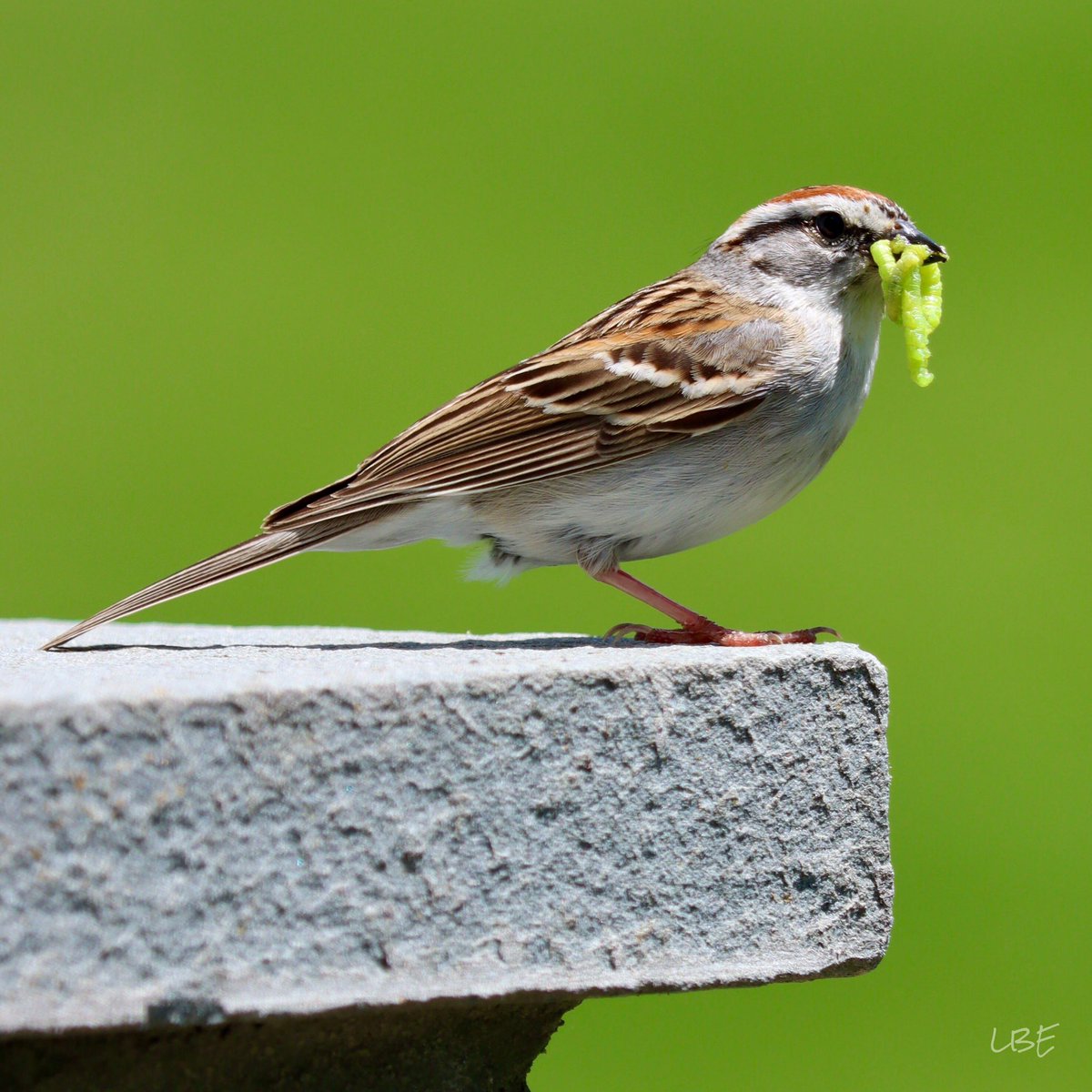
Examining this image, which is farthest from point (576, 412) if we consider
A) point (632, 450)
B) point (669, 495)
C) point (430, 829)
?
point (430, 829)

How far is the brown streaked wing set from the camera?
295cm

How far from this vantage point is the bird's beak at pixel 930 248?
316 centimetres

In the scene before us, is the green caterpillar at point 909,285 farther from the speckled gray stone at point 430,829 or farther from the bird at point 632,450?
the speckled gray stone at point 430,829

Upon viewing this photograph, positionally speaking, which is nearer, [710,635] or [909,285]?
[710,635]

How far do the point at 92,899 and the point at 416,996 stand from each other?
1.39ft

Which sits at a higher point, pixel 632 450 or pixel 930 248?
pixel 930 248

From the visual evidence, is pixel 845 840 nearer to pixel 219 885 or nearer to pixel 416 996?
pixel 416 996

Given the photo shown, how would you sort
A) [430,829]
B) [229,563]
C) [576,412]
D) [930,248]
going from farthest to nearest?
[930,248], [576,412], [229,563], [430,829]

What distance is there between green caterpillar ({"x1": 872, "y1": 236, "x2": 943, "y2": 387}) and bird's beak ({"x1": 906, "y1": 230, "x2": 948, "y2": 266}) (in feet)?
0.04

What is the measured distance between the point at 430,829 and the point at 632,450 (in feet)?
4.07

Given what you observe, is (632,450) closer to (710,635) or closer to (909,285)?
(710,635)

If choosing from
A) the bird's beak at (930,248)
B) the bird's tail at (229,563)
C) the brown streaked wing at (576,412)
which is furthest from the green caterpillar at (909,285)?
the bird's tail at (229,563)

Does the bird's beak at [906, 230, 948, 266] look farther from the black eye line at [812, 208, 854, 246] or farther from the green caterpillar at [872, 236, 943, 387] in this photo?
the black eye line at [812, 208, 854, 246]

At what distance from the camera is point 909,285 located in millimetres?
3129
